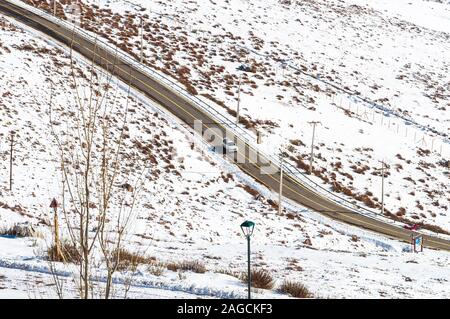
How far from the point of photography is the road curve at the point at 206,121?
40844 millimetres

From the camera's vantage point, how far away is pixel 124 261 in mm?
13070

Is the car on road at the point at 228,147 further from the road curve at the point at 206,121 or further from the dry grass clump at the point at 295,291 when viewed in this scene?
the dry grass clump at the point at 295,291

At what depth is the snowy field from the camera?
12656 millimetres

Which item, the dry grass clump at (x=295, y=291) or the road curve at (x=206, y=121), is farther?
the road curve at (x=206, y=121)

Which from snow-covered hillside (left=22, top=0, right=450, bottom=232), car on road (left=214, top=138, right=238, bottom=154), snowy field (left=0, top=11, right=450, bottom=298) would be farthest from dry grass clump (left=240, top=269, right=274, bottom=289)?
snow-covered hillside (left=22, top=0, right=450, bottom=232)

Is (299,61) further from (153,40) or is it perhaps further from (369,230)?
(369,230)

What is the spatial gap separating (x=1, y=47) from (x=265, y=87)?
30730 mm

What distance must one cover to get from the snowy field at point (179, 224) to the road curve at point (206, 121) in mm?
1721

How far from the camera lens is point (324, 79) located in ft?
228

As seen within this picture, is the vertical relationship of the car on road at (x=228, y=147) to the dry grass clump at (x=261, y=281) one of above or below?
below

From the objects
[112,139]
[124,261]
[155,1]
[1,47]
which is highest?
[155,1]

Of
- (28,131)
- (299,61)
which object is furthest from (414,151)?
(28,131)

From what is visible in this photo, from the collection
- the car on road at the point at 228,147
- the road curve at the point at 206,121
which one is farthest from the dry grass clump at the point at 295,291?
the car on road at the point at 228,147

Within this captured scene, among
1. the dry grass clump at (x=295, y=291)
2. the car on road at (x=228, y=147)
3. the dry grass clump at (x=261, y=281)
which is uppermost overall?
the dry grass clump at (x=295, y=291)
